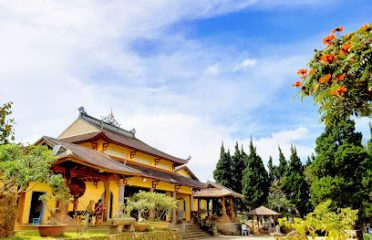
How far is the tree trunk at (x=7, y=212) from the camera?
7262 mm

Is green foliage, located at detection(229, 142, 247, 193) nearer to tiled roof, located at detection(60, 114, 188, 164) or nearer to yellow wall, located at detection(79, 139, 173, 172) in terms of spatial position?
tiled roof, located at detection(60, 114, 188, 164)

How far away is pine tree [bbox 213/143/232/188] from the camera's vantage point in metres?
32.0

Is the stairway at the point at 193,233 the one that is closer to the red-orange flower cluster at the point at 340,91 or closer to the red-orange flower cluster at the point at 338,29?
the red-orange flower cluster at the point at 340,91

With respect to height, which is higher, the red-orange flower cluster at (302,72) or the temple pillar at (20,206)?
the red-orange flower cluster at (302,72)

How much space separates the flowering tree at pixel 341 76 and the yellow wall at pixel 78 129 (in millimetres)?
15737

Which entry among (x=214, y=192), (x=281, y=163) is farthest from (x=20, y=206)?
(x=281, y=163)

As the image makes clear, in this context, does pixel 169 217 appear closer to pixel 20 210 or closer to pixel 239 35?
pixel 20 210

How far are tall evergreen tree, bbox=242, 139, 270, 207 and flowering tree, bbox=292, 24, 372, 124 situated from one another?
25917 mm

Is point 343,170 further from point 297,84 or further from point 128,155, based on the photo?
point 297,84

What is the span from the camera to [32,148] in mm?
8539

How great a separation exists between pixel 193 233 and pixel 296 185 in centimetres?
1274

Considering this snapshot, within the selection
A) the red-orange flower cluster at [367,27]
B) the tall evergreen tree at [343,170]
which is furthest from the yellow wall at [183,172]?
the red-orange flower cluster at [367,27]

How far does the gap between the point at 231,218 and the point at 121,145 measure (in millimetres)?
11054

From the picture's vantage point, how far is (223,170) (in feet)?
106
